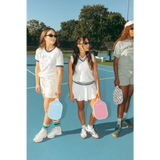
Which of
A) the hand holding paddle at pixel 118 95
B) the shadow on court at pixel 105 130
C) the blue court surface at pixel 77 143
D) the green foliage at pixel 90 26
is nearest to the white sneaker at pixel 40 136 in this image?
the blue court surface at pixel 77 143

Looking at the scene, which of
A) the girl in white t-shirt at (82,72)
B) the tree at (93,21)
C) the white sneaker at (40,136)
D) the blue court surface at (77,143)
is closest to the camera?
the blue court surface at (77,143)

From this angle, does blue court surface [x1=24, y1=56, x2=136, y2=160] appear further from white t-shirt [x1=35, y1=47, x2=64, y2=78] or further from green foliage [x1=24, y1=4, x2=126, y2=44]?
green foliage [x1=24, y1=4, x2=126, y2=44]

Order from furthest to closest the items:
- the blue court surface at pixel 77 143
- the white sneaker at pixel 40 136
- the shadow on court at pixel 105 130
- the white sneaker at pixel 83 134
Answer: the shadow on court at pixel 105 130 < the white sneaker at pixel 83 134 < the white sneaker at pixel 40 136 < the blue court surface at pixel 77 143

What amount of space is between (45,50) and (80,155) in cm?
159

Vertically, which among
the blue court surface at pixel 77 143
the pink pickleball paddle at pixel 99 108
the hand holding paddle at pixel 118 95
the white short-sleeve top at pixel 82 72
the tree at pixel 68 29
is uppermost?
the tree at pixel 68 29

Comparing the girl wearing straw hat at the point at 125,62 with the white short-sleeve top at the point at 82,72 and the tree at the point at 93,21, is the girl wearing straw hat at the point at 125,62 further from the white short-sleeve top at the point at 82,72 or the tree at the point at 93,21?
the tree at the point at 93,21

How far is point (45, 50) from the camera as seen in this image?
2.38 metres

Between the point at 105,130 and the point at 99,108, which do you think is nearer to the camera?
the point at 99,108

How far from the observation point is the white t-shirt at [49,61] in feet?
7.68

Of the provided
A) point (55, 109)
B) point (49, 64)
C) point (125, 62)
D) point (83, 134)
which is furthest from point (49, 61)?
point (83, 134)

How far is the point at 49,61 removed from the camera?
2.34m

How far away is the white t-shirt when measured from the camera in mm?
2340

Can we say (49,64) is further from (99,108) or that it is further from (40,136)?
(40,136)
